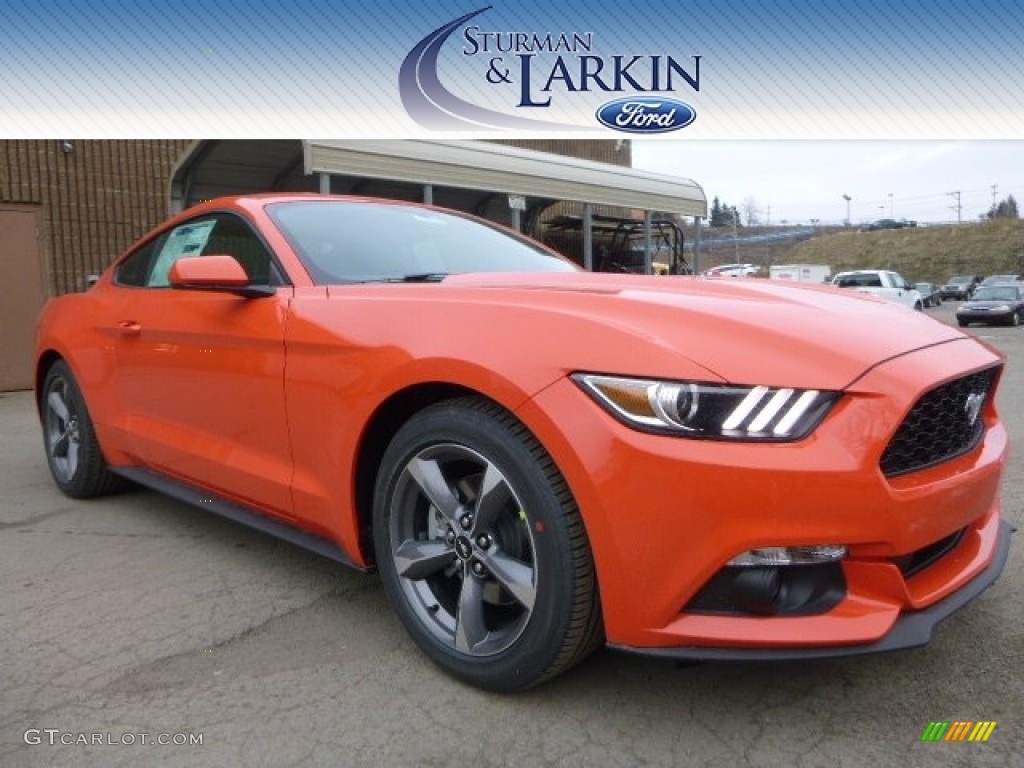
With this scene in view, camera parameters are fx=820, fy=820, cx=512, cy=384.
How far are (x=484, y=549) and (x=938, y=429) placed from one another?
1203mm

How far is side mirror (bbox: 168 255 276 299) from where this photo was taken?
2.84 meters

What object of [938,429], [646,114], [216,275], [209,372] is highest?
[646,114]

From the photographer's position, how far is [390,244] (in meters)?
3.19

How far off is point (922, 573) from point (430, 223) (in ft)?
7.55

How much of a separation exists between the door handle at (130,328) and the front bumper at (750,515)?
2310mm

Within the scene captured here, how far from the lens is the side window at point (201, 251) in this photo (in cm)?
307

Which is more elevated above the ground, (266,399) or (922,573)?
(266,399)

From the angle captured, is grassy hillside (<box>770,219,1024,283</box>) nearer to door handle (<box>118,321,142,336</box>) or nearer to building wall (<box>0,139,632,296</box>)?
→ building wall (<box>0,139,632,296</box>)

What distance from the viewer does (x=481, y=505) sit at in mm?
2160

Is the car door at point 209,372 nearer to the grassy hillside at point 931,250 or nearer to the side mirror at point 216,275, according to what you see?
the side mirror at point 216,275


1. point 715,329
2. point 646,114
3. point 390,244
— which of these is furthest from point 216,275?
point 646,114

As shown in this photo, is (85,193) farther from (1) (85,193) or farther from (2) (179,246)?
(2) (179,246)

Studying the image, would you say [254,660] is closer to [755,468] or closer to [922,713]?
[755,468]

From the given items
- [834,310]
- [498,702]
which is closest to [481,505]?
[498,702]
